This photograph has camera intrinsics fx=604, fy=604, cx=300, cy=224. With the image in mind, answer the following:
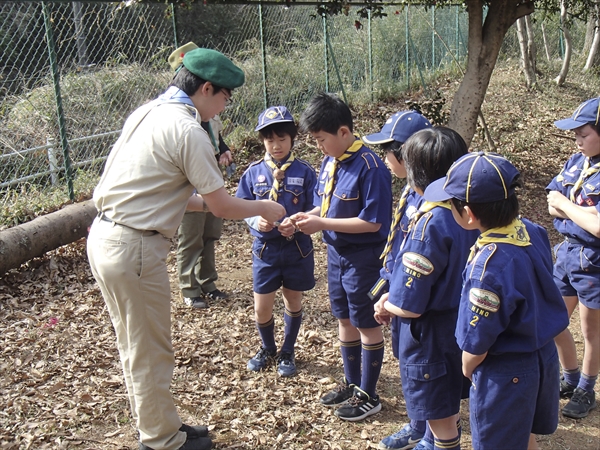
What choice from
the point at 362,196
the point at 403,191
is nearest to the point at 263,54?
the point at 362,196

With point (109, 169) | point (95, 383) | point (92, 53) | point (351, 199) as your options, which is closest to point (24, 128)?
point (92, 53)

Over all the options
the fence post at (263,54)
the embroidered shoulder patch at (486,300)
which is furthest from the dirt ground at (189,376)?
the fence post at (263,54)

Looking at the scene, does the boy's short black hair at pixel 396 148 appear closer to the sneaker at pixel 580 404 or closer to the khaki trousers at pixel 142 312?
the khaki trousers at pixel 142 312

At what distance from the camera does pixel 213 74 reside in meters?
3.02

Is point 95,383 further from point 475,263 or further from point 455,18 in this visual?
point 455,18

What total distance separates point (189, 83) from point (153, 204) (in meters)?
0.65

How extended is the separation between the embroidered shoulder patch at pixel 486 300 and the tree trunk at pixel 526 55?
39.1 feet

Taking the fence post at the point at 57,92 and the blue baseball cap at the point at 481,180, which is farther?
the fence post at the point at 57,92

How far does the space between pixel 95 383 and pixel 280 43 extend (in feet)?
26.1

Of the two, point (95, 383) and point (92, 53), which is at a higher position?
point (92, 53)

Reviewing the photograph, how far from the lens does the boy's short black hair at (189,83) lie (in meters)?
3.08

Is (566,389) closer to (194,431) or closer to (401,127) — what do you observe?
(401,127)

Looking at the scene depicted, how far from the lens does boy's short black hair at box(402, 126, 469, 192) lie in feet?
8.80

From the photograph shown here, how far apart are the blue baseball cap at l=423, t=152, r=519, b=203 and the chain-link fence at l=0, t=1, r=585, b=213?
5.50 meters
